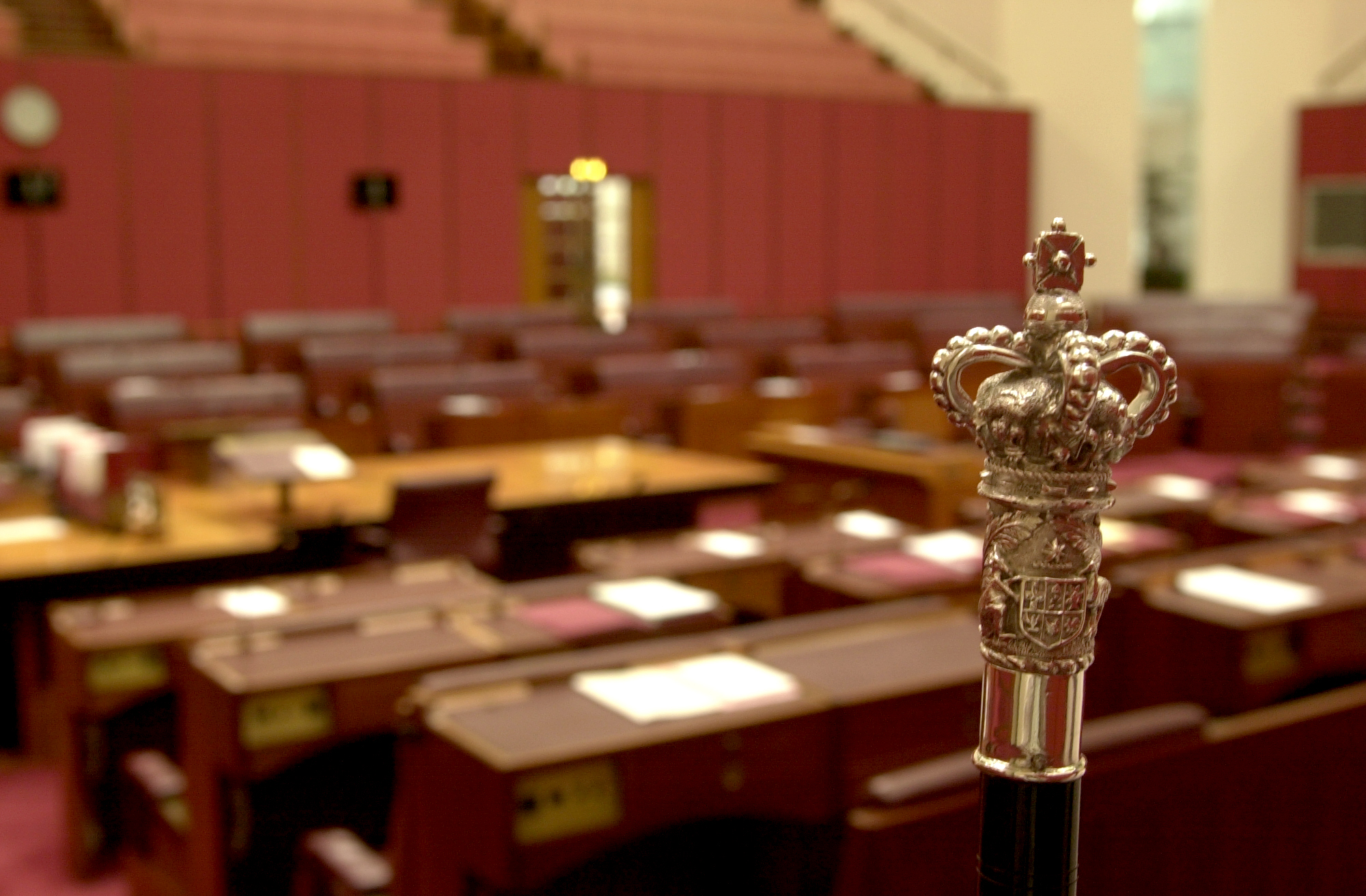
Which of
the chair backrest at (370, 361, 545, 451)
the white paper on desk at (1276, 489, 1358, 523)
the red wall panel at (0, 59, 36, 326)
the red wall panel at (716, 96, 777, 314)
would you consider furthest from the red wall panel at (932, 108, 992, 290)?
the white paper on desk at (1276, 489, 1358, 523)

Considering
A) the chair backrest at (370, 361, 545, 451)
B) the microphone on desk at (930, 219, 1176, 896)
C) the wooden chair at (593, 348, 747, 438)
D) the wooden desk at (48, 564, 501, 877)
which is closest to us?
the microphone on desk at (930, 219, 1176, 896)

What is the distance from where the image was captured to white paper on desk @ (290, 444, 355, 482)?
508cm

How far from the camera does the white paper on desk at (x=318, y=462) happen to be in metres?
5.08

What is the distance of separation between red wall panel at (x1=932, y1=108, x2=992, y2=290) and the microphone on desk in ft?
46.5

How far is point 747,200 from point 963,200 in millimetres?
2509

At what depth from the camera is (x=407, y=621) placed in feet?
9.81

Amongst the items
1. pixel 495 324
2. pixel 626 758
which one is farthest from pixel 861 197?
pixel 626 758

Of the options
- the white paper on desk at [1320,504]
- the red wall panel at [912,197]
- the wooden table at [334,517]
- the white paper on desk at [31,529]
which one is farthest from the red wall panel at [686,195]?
the white paper on desk at [1320,504]

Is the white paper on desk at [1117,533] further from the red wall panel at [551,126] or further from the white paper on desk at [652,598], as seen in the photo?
the red wall panel at [551,126]

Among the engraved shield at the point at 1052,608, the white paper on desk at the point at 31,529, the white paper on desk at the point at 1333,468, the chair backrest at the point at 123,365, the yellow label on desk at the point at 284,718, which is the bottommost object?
the white paper on desk at the point at 31,529

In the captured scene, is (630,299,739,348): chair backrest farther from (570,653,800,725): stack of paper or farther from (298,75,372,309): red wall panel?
(570,653,800,725): stack of paper

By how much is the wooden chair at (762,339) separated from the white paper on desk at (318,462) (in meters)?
5.17

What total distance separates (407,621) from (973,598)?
1341 mm

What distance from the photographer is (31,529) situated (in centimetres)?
493
